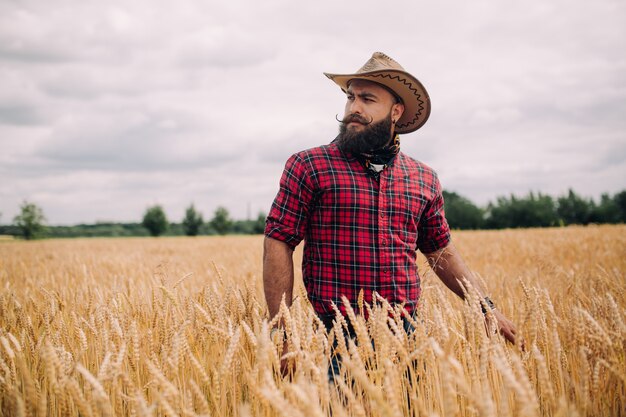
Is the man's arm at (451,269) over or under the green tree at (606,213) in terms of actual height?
under

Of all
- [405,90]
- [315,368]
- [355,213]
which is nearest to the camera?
[315,368]

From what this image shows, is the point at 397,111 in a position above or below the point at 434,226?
above

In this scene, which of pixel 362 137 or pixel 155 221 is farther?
pixel 155 221

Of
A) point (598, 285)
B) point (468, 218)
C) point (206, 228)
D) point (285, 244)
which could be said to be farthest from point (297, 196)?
point (206, 228)

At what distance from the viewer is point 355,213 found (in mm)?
2391

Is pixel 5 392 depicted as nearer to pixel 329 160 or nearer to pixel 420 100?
pixel 329 160

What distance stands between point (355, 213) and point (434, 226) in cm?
71

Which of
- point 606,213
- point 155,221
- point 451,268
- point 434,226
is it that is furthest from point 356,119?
point 155,221

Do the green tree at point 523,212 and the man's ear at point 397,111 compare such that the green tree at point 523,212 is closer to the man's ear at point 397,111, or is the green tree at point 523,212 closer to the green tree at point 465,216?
the green tree at point 465,216

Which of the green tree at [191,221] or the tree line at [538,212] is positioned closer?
the tree line at [538,212]

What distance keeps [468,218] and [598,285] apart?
48860mm

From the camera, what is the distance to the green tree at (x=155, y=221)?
2470 inches

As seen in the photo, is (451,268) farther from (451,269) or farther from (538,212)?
(538,212)

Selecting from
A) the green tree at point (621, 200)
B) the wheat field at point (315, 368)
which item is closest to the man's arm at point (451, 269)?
the wheat field at point (315, 368)
